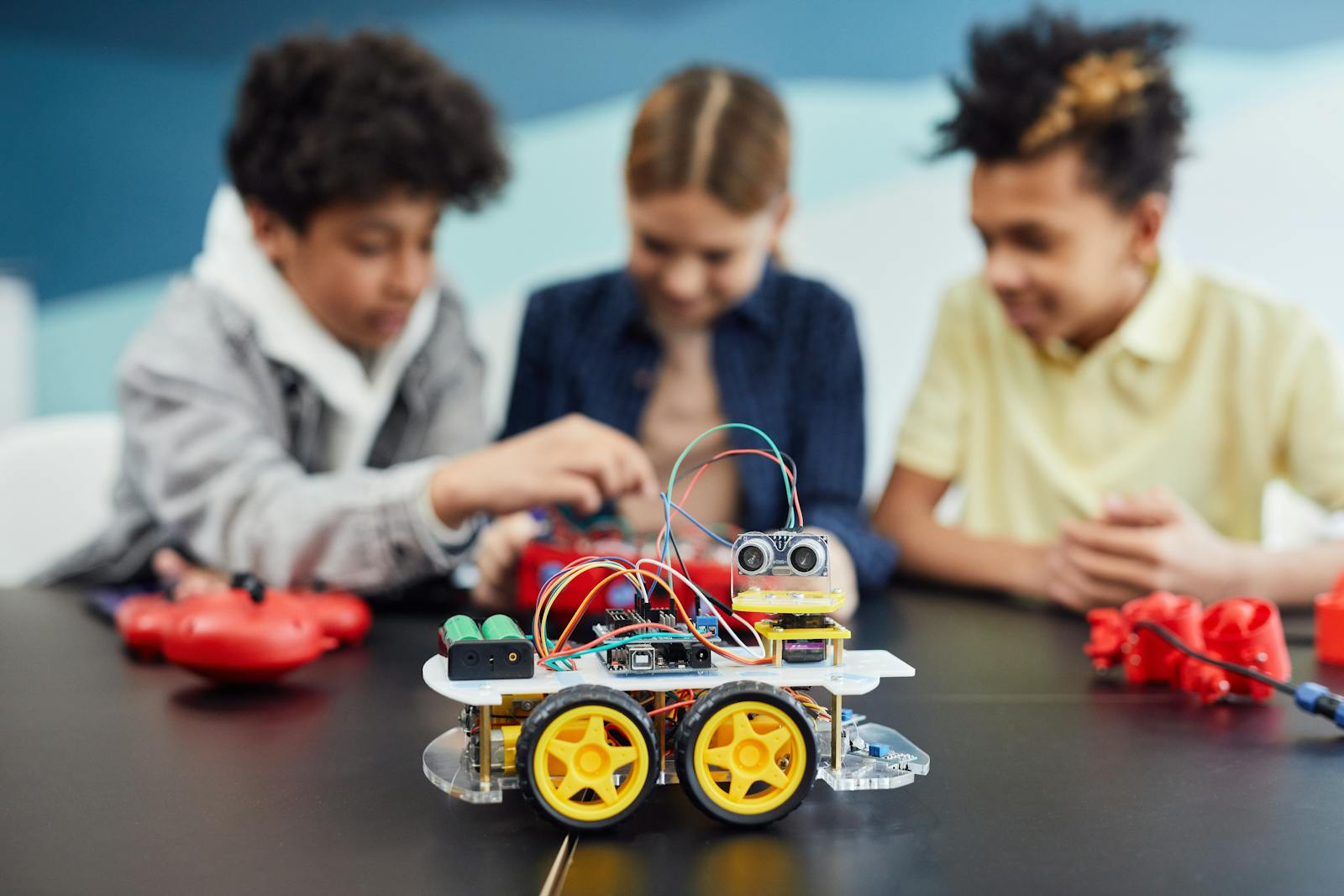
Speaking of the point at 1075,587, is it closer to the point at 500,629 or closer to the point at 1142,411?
the point at 1142,411

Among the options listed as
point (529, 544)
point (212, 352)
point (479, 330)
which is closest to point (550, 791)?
point (529, 544)

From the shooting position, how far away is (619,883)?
461mm

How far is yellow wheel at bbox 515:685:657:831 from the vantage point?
1.64 ft

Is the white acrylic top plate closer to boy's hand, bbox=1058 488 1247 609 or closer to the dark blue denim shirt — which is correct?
boy's hand, bbox=1058 488 1247 609

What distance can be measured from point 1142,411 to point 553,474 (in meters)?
0.89

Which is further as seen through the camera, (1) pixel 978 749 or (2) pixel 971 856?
(1) pixel 978 749

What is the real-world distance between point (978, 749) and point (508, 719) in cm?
27

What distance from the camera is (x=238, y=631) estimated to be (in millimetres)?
771

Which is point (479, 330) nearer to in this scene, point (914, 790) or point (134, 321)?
point (134, 321)

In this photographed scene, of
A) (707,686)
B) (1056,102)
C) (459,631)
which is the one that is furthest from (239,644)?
(1056,102)

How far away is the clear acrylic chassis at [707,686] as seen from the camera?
519 millimetres

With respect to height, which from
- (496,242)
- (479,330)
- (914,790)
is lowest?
(479,330)

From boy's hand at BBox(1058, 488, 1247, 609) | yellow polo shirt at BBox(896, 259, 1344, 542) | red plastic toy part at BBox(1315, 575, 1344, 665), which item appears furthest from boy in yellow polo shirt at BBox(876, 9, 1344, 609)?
red plastic toy part at BBox(1315, 575, 1344, 665)

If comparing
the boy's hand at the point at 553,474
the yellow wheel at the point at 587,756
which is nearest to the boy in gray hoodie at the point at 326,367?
the boy's hand at the point at 553,474
